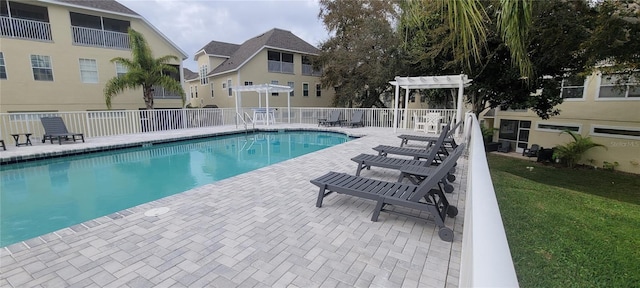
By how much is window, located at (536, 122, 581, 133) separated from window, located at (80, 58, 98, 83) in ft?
78.7

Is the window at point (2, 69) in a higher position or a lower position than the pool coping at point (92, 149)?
higher

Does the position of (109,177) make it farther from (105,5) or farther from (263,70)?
(263,70)

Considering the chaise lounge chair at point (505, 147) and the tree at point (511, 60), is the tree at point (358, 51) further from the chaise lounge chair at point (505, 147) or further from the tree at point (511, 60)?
Answer: the chaise lounge chair at point (505, 147)

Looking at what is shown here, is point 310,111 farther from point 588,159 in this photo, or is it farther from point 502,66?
point 588,159

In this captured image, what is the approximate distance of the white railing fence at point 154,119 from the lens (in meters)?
10.3

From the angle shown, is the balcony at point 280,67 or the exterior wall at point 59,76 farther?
the balcony at point 280,67

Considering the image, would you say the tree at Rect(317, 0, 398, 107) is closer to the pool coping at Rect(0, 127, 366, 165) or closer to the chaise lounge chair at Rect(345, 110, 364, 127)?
the chaise lounge chair at Rect(345, 110, 364, 127)

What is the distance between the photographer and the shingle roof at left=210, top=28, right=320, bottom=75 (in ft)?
72.2

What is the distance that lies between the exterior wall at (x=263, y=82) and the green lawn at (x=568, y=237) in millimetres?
18902

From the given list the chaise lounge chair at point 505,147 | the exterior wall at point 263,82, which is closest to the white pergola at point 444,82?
the chaise lounge chair at point 505,147

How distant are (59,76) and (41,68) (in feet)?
2.41

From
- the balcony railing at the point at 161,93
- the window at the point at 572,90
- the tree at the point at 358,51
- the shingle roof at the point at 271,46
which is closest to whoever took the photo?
the window at the point at 572,90

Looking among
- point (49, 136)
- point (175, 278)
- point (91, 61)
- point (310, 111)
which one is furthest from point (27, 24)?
point (175, 278)

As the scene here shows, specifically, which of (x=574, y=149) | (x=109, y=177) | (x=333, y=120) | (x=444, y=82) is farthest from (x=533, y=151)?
(x=109, y=177)
